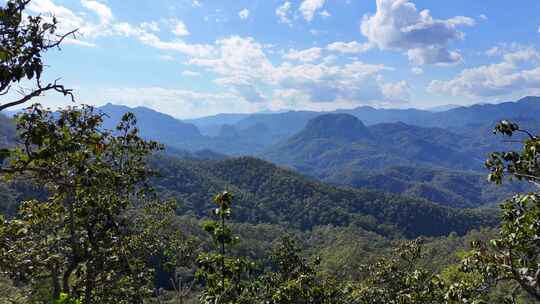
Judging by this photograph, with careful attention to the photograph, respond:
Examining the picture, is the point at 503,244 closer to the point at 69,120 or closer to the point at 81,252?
the point at 69,120

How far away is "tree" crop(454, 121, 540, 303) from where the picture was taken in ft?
33.0

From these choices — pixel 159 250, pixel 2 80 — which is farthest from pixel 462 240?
pixel 2 80

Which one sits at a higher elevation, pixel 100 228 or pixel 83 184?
pixel 83 184

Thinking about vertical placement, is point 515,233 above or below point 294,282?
above

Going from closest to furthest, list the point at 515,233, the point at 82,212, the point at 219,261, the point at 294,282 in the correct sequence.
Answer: the point at 219,261, the point at 515,233, the point at 82,212, the point at 294,282

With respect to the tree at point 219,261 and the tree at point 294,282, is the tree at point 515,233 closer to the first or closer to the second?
the tree at point 219,261

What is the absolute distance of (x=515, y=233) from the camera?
1075cm

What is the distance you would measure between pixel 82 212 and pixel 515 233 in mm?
12502

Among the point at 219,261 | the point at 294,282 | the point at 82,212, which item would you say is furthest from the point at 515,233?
the point at 82,212

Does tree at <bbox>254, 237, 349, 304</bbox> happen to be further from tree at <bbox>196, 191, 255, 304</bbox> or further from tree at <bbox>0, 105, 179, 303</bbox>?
tree at <bbox>196, 191, 255, 304</bbox>

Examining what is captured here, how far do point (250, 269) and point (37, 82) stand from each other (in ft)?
20.8

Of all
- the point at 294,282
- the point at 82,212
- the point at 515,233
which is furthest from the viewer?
the point at 294,282

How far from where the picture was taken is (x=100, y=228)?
15094 millimetres

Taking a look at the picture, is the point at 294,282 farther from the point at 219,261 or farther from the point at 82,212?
the point at 219,261
